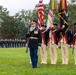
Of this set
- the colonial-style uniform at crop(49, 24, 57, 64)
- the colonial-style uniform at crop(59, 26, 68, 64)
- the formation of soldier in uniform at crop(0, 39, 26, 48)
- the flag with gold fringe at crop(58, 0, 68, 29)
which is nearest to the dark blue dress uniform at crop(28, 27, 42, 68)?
the colonial-style uniform at crop(59, 26, 68, 64)

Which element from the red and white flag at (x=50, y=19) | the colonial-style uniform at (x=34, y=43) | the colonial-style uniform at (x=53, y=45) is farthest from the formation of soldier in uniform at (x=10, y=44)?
the colonial-style uniform at (x=34, y=43)

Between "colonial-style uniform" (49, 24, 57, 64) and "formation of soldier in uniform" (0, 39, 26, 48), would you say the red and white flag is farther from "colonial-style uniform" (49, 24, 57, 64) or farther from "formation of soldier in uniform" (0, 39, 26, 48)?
"formation of soldier in uniform" (0, 39, 26, 48)

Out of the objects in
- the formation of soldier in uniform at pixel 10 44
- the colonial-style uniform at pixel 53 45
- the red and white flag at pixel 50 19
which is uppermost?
the red and white flag at pixel 50 19

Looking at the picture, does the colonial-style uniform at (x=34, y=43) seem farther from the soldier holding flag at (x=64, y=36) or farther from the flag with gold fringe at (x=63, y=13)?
the flag with gold fringe at (x=63, y=13)

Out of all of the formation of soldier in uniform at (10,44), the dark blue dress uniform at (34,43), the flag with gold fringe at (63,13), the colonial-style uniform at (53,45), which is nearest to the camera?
the dark blue dress uniform at (34,43)

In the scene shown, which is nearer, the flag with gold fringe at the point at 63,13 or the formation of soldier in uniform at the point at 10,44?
the flag with gold fringe at the point at 63,13

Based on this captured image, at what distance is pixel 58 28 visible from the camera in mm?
15398

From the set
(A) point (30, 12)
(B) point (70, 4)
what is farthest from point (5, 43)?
(A) point (30, 12)

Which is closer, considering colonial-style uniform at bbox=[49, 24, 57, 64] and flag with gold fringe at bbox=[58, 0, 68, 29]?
flag with gold fringe at bbox=[58, 0, 68, 29]

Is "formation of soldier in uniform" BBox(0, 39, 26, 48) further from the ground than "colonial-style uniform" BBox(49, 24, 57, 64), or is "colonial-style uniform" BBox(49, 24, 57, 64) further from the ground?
"colonial-style uniform" BBox(49, 24, 57, 64)

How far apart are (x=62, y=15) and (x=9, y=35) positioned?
206 ft

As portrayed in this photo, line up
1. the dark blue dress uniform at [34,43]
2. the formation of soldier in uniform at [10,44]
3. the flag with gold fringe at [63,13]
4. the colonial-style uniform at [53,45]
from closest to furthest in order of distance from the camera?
the dark blue dress uniform at [34,43] → the flag with gold fringe at [63,13] → the colonial-style uniform at [53,45] → the formation of soldier in uniform at [10,44]

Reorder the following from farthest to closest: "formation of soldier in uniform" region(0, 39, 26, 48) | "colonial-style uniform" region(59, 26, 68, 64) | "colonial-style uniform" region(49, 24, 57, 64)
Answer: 1. "formation of soldier in uniform" region(0, 39, 26, 48)
2. "colonial-style uniform" region(49, 24, 57, 64)
3. "colonial-style uniform" region(59, 26, 68, 64)

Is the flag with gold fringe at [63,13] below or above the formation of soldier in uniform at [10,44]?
above
